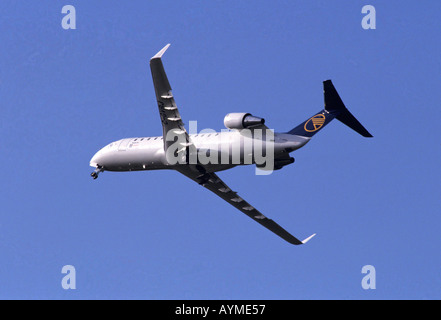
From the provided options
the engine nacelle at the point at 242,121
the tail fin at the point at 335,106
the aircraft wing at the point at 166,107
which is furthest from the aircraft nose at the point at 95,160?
the tail fin at the point at 335,106

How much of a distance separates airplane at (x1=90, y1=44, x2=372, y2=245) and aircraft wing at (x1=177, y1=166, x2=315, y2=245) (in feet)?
0.24

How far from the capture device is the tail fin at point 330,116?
184ft

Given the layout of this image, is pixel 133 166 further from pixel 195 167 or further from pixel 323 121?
pixel 323 121

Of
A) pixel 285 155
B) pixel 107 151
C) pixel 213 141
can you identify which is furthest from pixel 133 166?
pixel 285 155

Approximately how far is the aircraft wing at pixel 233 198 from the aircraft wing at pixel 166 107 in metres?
2.47

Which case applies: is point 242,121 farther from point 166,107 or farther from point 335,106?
point 335,106

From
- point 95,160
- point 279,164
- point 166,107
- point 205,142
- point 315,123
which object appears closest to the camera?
point 166,107

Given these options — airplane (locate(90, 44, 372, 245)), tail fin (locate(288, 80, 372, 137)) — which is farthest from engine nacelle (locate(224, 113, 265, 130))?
tail fin (locate(288, 80, 372, 137))

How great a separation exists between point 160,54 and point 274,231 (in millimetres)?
19650

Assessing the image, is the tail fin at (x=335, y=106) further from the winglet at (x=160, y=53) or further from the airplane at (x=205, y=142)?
the winglet at (x=160, y=53)

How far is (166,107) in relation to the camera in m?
55.2

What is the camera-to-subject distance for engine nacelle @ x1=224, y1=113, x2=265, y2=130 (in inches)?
2138

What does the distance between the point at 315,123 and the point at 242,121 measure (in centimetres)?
479

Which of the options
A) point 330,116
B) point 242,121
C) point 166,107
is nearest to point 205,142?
point 166,107
